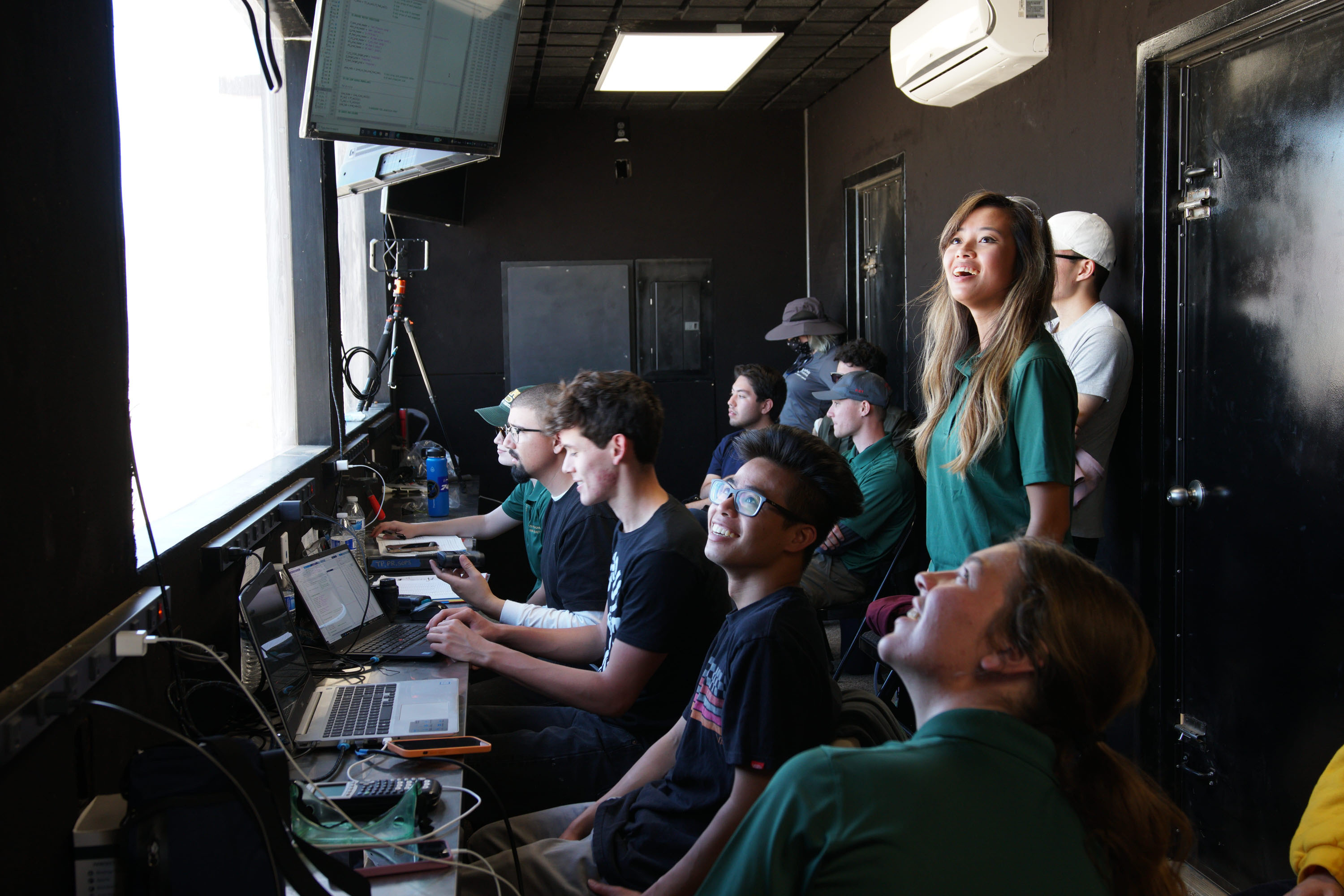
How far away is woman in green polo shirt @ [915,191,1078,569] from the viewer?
2.27 metres

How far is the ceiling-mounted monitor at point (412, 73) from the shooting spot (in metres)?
2.53

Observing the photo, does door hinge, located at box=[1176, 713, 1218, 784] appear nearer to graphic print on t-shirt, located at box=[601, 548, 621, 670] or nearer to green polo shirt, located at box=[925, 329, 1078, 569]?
green polo shirt, located at box=[925, 329, 1078, 569]

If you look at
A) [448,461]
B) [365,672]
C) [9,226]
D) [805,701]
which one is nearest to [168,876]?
[9,226]

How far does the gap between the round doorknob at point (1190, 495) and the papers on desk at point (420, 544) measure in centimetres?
240

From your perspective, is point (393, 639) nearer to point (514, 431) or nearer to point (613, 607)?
point (613, 607)

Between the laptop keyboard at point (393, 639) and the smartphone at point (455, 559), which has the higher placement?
the smartphone at point (455, 559)

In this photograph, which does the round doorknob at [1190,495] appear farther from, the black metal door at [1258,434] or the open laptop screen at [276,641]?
the open laptop screen at [276,641]

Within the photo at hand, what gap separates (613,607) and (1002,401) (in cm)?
104

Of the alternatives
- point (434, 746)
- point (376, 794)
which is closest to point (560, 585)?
point (434, 746)

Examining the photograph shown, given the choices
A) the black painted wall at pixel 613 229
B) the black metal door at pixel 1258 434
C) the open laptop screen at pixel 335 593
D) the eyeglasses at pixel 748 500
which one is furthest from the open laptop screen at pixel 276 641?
the black painted wall at pixel 613 229

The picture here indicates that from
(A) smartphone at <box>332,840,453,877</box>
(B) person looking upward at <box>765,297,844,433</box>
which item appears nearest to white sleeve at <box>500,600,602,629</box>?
(A) smartphone at <box>332,840,453,877</box>

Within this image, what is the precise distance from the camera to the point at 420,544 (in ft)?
12.1

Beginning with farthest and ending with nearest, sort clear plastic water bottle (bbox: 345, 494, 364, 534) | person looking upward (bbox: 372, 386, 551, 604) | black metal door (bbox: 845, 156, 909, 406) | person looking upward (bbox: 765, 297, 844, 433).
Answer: black metal door (bbox: 845, 156, 909, 406)
person looking upward (bbox: 765, 297, 844, 433)
person looking upward (bbox: 372, 386, 551, 604)
clear plastic water bottle (bbox: 345, 494, 364, 534)

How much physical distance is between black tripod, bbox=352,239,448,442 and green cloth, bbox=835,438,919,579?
8.60ft
